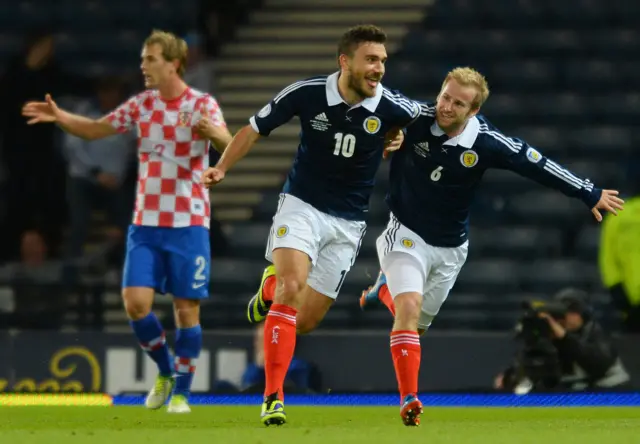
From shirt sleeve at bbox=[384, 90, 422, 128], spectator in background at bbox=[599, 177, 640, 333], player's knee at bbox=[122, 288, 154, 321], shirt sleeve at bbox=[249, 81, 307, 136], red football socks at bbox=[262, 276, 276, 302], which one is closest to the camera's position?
shirt sleeve at bbox=[249, 81, 307, 136]

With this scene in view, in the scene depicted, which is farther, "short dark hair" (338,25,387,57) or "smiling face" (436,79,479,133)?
"smiling face" (436,79,479,133)

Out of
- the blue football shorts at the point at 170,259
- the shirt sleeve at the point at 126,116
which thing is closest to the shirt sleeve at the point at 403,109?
the blue football shorts at the point at 170,259

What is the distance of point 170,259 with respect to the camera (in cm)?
853

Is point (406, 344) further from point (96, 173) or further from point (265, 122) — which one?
point (96, 173)

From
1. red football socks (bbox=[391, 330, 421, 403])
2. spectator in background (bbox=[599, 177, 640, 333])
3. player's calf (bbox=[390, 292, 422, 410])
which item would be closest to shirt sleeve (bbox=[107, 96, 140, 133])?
player's calf (bbox=[390, 292, 422, 410])

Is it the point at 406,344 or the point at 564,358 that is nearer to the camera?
the point at 406,344

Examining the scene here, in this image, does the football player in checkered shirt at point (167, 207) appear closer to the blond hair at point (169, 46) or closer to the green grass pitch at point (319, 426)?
the blond hair at point (169, 46)

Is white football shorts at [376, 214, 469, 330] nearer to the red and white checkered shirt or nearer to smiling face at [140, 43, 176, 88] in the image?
the red and white checkered shirt

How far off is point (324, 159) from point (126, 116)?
1748mm

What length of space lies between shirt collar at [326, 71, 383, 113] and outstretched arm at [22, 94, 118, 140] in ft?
6.07

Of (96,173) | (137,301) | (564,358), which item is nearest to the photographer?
(137,301)

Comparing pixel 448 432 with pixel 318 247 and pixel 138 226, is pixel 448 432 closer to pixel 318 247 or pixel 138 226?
pixel 318 247

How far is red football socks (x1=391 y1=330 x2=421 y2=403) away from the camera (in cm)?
712

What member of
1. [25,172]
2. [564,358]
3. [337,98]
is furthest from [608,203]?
[25,172]
